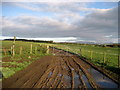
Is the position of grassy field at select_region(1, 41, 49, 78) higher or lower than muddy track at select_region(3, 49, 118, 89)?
higher

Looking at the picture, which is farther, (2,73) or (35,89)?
(2,73)

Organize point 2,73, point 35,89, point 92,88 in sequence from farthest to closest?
point 2,73 → point 92,88 → point 35,89

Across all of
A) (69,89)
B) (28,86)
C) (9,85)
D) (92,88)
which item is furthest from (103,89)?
(9,85)

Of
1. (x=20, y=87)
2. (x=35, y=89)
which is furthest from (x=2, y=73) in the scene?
(x=35, y=89)

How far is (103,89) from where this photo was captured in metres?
8.74

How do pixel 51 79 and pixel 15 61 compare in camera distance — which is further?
pixel 15 61

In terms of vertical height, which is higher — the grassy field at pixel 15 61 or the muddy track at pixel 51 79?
the grassy field at pixel 15 61

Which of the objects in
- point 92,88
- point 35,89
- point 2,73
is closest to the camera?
point 35,89

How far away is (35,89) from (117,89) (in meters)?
5.39

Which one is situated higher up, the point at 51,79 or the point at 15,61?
the point at 15,61

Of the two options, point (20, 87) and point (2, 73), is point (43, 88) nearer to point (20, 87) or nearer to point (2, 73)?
point (20, 87)

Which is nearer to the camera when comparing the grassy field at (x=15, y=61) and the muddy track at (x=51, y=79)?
the muddy track at (x=51, y=79)

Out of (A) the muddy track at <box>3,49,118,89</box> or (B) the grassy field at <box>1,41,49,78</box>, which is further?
(B) the grassy field at <box>1,41,49,78</box>

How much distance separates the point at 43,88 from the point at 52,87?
62 cm
